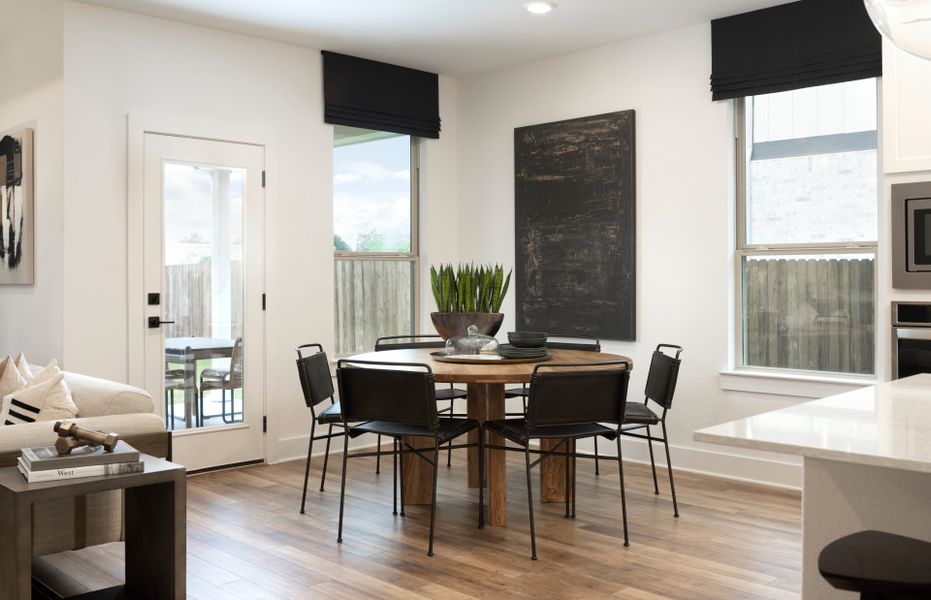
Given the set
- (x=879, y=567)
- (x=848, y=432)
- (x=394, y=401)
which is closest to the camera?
(x=879, y=567)

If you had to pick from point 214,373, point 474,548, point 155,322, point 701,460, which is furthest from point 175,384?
point 701,460

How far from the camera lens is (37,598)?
306 centimetres

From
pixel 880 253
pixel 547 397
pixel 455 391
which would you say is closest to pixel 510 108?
pixel 455 391

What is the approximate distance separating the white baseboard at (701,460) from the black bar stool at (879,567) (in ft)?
10.4

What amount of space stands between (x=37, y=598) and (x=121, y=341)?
6.35ft

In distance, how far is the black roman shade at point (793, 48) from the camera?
175 inches

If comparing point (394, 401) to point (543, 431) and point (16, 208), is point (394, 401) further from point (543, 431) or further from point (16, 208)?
point (16, 208)

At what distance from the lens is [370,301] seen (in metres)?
6.09

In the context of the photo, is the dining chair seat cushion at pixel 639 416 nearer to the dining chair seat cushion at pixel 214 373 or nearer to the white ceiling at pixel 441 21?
the white ceiling at pixel 441 21

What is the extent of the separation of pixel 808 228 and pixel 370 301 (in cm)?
293

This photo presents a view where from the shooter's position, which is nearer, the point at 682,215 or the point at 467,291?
the point at 467,291

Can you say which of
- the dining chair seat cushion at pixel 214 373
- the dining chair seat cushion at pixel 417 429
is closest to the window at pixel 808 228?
the dining chair seat cushion at pixel 417 429

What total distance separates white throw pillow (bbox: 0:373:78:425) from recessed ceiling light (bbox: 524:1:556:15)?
120 inches

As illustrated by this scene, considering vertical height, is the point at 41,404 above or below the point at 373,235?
below
